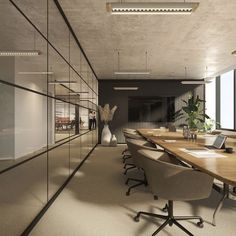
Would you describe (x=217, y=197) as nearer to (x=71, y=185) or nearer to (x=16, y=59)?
(x=71, y=185)

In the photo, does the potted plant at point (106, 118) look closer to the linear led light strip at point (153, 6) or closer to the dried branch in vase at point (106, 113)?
the dried branch in vase at point (106, 113)

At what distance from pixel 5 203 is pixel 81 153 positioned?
3.77 meters

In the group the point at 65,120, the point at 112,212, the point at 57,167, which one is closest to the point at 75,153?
the point at 65,120

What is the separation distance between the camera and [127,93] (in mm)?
10672

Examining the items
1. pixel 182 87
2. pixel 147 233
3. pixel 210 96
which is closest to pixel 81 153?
pixel 147 233

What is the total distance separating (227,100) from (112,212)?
28.6 ft

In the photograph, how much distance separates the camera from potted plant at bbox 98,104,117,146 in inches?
386

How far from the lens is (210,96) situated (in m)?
11.2

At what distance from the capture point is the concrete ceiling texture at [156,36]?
158 inches

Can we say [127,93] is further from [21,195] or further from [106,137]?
[21,195]

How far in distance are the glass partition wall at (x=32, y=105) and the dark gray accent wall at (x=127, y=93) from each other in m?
5.12

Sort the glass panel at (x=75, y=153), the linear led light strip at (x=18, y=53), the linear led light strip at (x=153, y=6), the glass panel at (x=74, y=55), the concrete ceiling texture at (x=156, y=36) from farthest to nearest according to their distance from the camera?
the glass panel at (x=75, y=153), the glass panel at (x=74, y=55), the concrete ceiling texture at (x=156, y=36), the linear led light strip at (x=153, y=6), the linear led light strip at (x=18, y=53)

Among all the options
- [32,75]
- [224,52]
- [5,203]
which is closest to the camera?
[5,203]

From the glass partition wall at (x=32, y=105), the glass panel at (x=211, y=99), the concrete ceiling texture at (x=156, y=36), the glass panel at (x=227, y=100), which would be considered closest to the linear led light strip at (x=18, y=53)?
the glass partition wall at (x=32, y=105)
